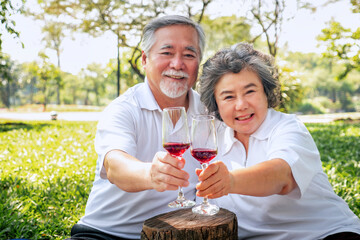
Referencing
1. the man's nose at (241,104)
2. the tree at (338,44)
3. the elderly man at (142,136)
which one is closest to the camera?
the elderly man at (142,136)

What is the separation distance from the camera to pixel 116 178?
7.25ft

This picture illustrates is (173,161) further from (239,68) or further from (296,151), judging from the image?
(239,68)

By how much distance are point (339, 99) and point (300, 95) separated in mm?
37700

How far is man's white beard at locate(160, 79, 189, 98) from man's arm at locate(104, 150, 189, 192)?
1033 millimetres

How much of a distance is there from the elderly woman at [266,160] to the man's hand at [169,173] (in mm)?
288

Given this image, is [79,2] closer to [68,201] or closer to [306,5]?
[306,5]

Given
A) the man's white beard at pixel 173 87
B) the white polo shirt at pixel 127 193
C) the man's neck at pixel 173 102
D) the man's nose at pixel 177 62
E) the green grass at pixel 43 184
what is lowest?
the green grass at pixel 43 184

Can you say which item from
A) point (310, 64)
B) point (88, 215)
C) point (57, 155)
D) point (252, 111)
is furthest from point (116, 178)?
point (310, 64)

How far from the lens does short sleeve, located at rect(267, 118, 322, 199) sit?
2.11 m

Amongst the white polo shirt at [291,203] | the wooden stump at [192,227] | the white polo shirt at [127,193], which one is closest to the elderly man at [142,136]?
the white polo shirt at [127,193]

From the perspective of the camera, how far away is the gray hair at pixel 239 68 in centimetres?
261

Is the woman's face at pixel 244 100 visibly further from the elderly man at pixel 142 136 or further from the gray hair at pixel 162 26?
the gray hair at pixel 162 26

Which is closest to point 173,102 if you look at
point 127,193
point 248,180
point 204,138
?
point 127,193

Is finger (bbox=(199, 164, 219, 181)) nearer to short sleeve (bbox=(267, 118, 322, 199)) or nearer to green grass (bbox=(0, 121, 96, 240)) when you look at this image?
short sleeve (bbox=(267, 118, 322, 199))
